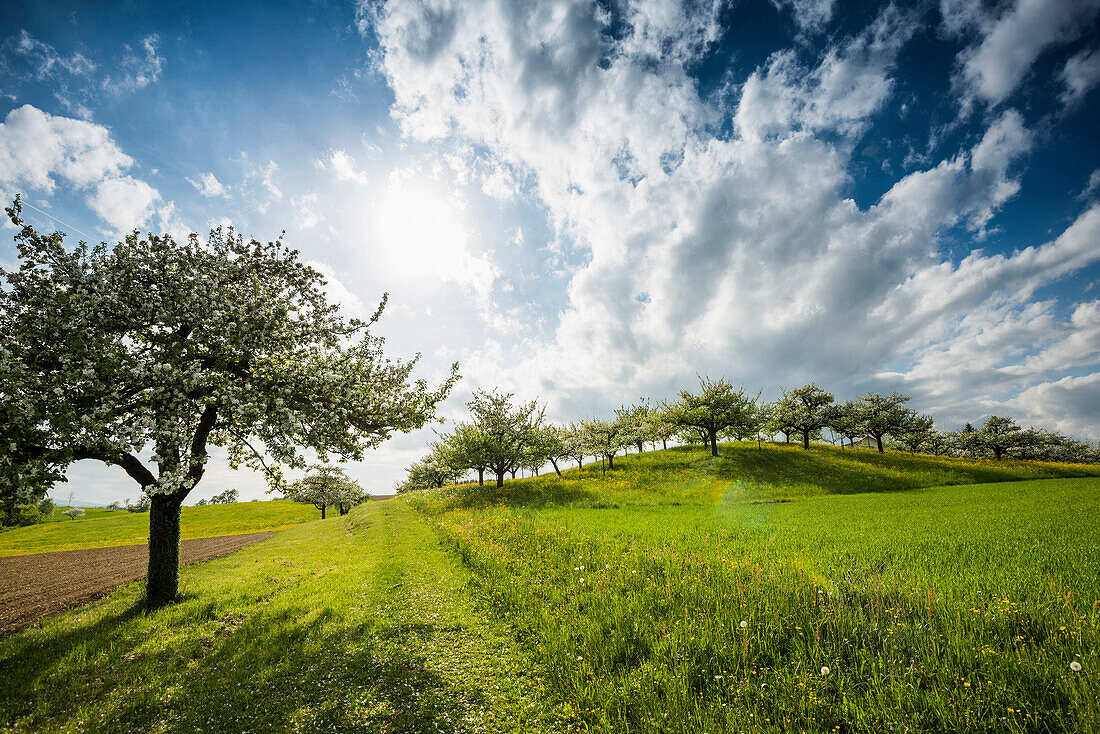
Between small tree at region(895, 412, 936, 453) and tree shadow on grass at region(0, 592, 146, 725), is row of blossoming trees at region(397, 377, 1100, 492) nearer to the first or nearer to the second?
small tree at region(895, 412, 936, 453)

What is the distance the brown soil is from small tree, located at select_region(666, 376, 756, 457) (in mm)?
51929

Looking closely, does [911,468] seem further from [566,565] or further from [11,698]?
[11,698]

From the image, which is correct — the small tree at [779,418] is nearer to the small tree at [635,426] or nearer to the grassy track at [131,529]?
the small tree at [635,426]

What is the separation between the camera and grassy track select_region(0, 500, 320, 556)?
121 ft

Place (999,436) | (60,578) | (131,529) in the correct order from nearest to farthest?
1. (60,578)
2. (131,529)
3. (999,436)

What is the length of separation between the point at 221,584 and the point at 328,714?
13.6 meters

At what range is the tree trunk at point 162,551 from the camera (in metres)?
12.9

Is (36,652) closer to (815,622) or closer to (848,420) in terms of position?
(815,622)

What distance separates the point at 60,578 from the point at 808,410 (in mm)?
88113

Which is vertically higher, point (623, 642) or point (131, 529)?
point (623, 642)

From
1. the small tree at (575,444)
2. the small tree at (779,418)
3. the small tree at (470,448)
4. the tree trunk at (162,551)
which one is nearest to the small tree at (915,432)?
the small tree at (779,418)

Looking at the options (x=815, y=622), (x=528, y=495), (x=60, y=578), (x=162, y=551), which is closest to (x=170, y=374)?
(x=162, y=551)

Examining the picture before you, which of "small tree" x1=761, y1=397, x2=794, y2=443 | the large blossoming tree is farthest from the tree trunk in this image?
"small tree" x1=761, y1=397, x2=794, y2=443

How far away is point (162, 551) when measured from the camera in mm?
Answer: 13094
